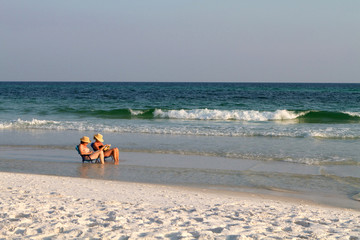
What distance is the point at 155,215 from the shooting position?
5.27m

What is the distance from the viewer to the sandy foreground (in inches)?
178

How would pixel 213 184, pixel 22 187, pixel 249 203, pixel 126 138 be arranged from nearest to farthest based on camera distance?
pixel 249 203
pixel 22 187
pixel 213 184
pixel 126 138

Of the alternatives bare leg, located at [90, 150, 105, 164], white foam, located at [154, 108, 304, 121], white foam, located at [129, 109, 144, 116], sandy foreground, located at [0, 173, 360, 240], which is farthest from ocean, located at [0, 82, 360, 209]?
white foam, located at [129, 109, 144, 116]

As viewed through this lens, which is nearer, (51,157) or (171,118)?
(51,157)

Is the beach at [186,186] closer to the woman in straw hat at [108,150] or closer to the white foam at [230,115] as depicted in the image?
the woman in straw hat at [108,150]

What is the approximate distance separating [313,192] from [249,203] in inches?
67.7

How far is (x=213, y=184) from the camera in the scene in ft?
25.7

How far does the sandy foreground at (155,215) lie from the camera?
4523mm

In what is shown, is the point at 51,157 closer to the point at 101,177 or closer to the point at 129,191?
the point at 101,177

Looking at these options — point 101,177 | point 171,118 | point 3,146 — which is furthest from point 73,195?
point 171,118

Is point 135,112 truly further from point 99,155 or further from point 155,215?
point 155,215

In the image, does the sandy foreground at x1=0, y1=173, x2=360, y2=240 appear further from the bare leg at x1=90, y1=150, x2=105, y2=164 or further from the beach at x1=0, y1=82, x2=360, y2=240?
the bare leg at x1=90, y1=150, x2=105, y2=164

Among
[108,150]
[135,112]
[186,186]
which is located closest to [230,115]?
[135,112]

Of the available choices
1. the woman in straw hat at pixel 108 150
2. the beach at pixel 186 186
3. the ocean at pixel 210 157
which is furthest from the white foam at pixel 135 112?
the woman in straw hat at pixel 108 150
